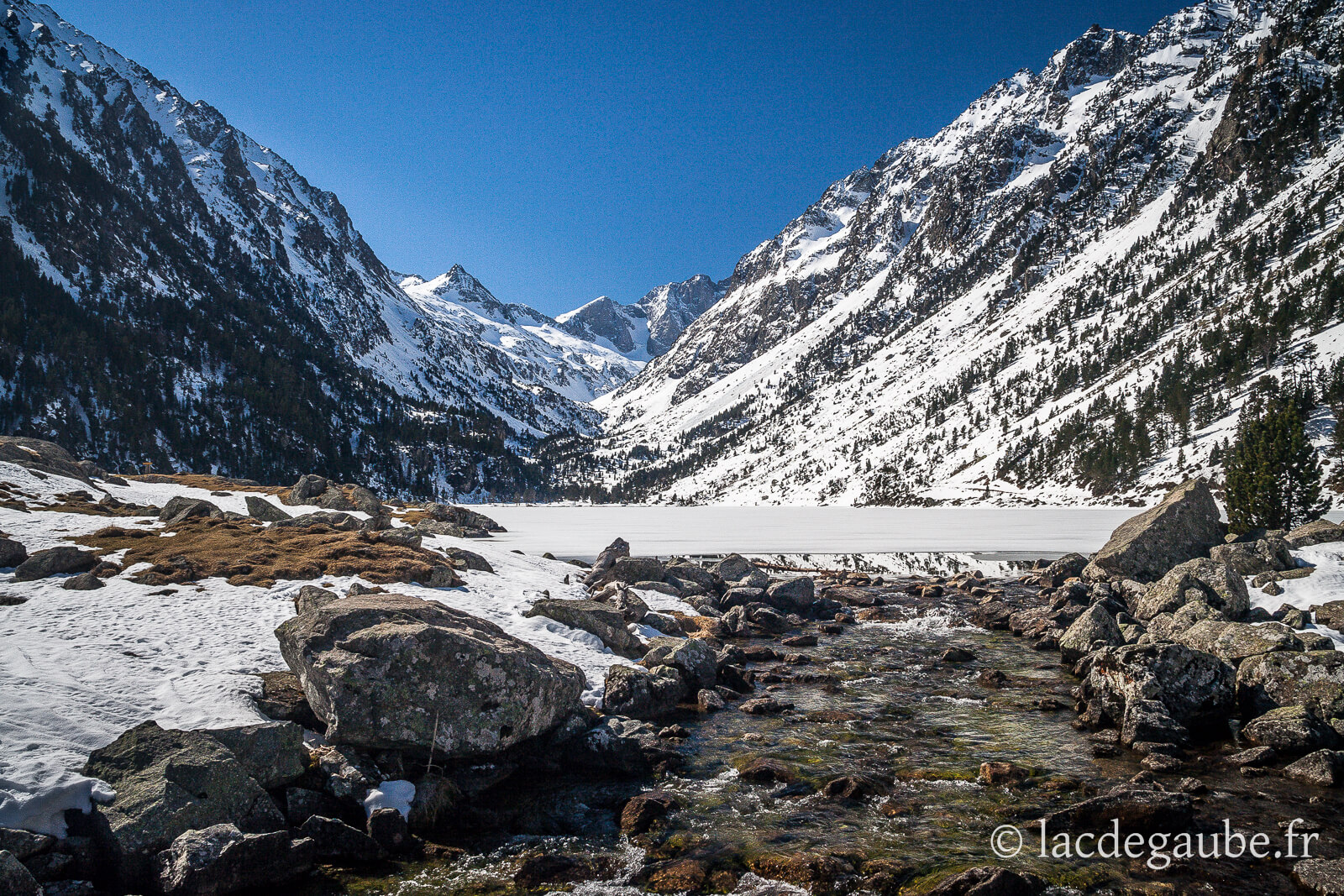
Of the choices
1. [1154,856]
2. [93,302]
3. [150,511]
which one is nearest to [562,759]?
[1154,856]

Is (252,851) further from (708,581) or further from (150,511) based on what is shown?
(150,511)

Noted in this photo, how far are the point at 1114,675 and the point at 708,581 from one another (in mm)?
22716

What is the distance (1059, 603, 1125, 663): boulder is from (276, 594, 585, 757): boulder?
1795 centimetres

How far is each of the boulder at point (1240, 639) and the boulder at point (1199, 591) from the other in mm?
3066

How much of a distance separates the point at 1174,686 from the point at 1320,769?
3.11m

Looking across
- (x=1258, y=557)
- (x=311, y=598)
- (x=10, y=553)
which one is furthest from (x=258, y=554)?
(x=1258, y=557)

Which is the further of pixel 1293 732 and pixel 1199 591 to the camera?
pixel 1199 591

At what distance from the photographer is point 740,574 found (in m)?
38.3

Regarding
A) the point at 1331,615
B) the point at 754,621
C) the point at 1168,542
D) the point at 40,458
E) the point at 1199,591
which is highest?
the point at 40,458

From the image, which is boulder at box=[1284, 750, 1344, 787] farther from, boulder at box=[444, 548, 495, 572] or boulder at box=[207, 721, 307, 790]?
boulder at box=[444, 548, 495, 572]

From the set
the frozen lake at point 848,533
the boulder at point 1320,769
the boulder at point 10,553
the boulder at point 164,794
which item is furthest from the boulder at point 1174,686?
the frozen lake at point 848,533

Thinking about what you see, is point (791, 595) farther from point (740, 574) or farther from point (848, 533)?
point (848, 533)

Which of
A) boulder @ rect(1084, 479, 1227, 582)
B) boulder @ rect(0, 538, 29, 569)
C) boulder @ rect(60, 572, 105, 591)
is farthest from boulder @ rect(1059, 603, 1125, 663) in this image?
boulder @ rect(0, 538, 29, 569)

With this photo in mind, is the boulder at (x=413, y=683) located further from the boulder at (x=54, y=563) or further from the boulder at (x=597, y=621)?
the boulder at (x=54, y=563)
